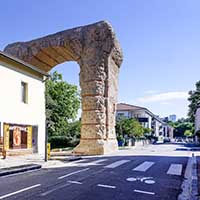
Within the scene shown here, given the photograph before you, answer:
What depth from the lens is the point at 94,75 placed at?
31.0 m

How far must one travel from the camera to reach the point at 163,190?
32.3 feet

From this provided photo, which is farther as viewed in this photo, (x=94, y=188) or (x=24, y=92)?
(x=24, y=92)

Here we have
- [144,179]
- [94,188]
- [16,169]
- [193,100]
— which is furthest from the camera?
[193,100]

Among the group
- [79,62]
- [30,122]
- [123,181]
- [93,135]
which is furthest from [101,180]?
[79,62]

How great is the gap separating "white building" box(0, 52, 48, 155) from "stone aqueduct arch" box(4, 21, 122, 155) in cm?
537

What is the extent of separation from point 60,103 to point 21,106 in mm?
23188

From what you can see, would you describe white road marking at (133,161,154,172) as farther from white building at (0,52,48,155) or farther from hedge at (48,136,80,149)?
hedge at (48,136,80,149)

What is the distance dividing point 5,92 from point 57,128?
25.0 metres

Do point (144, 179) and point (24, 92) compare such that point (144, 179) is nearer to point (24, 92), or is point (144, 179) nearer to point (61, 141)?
point (24, 92)

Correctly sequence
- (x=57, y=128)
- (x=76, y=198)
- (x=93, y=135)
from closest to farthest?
(x=76, y=198) → (x=93, y=135) → (x=57, y=128)

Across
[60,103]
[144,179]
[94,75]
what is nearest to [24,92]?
[94,75]

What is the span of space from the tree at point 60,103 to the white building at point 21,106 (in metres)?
17.6

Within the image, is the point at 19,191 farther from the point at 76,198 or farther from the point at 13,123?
the point at 13,123

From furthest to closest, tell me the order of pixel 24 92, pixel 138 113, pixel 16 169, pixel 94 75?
1. pixel 138 113
2. pixel 94 75
3. pixel 24 92
4. pixel 16 169
